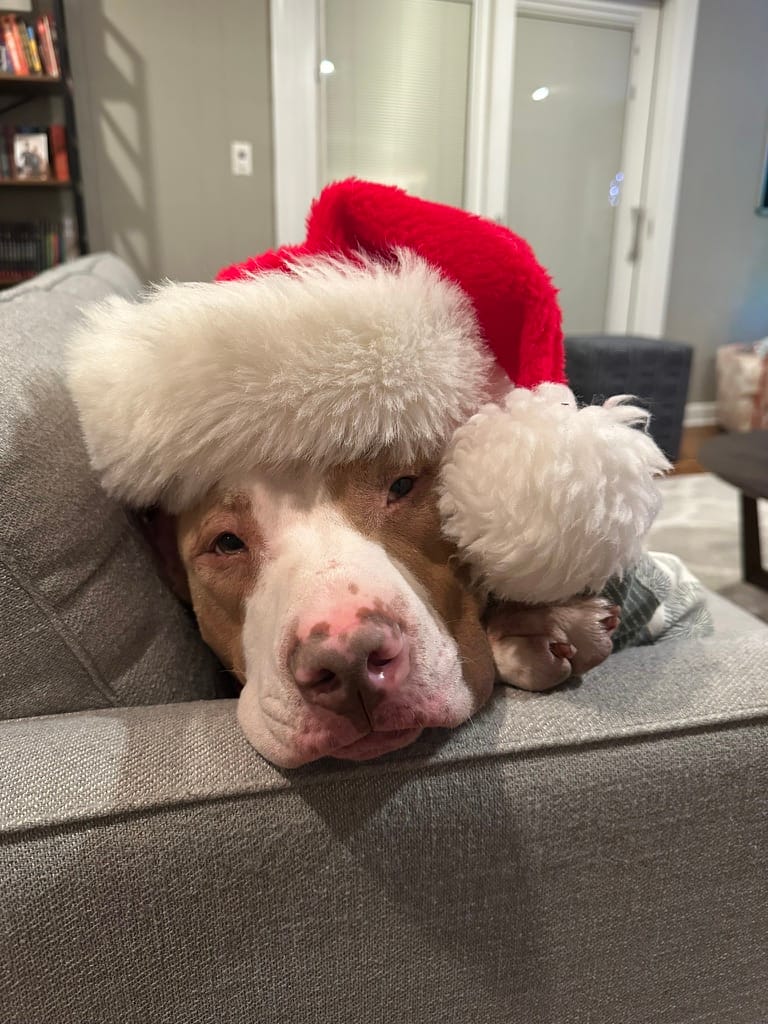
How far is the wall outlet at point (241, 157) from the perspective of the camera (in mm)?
3959

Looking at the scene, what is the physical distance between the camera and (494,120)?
4.33 meters

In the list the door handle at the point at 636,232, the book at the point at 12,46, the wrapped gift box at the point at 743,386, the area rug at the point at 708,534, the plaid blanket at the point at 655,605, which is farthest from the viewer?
the door handle at the point at 636,232

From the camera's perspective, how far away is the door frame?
12.8ft

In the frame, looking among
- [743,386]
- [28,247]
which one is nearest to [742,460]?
[743,386]

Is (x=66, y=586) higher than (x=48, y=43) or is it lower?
lower

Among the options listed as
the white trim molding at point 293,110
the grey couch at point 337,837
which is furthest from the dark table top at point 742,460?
the white trim molding at point 293,110

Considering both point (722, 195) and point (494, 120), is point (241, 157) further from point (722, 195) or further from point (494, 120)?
point (722, 195)

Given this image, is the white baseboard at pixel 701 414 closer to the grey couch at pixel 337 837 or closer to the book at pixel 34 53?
the book at pixel 34 53

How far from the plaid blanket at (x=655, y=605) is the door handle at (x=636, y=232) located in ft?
14.4

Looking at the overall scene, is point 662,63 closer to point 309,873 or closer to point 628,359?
point 628,359

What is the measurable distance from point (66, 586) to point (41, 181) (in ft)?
11.3

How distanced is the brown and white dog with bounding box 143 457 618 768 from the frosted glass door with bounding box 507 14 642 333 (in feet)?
14.4

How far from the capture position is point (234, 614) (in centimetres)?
80

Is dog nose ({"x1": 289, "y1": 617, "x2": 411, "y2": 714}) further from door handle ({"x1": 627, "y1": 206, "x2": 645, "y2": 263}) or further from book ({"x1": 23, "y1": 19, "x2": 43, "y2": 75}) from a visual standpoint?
door handle ({"x1": 627, "y1": 206, "x2": 645, "y2": 263})
